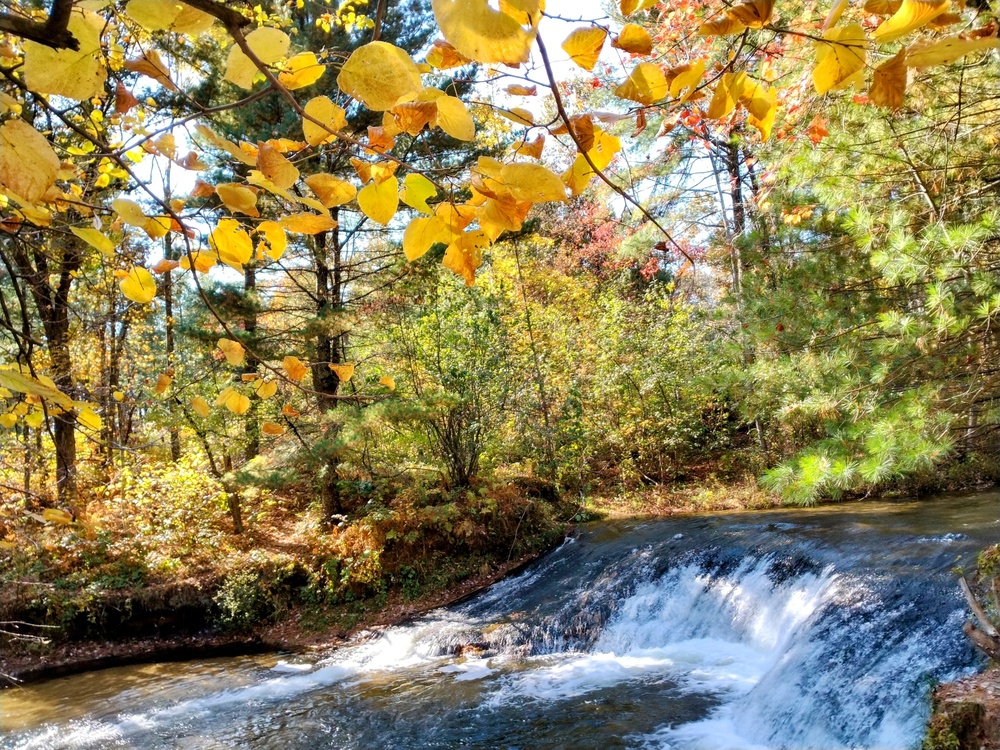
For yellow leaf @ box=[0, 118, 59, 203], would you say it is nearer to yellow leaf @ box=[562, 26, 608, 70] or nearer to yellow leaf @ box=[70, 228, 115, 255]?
yellow leaf @ box=[70, 228, 115, 255]

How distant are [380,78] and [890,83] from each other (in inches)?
20.6

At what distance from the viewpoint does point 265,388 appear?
1.29m

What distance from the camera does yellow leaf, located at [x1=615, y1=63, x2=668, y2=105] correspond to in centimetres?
74

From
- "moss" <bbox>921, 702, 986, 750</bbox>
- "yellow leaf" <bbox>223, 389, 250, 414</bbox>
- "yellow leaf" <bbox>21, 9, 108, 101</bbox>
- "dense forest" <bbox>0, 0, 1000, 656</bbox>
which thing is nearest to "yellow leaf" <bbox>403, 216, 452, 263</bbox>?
"dense forest" <bbox>0, 0, 1000, 656</bbox>

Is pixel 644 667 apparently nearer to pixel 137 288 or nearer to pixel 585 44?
pixel 137 288

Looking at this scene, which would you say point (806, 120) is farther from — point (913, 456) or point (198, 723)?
point (198, 723)

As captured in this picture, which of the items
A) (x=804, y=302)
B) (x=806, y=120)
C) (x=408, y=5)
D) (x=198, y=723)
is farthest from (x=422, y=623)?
(x=408, y=5)

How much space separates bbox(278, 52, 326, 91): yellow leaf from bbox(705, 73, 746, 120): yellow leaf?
0.47 metres

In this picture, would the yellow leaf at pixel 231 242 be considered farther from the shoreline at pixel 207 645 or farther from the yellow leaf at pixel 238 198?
the shoreline at pixel 207 645

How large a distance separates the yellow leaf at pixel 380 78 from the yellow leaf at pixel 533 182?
0.39 ft

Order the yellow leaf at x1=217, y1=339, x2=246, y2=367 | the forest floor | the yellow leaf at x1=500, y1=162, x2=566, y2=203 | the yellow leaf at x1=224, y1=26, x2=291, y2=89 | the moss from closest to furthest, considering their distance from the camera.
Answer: the yellow leaf at x1=500, y1=162, x2=566, y2=203, the yellow leaf at x1=224, y1=26, x2=291, y2=89, the yellow leaf at x1=217, y1=339, x2=246, y2=367, the moss, the forest floor

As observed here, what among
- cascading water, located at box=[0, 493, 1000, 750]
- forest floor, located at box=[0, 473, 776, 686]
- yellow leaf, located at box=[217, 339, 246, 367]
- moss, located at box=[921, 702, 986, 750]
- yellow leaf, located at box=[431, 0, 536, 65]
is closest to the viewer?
yellow leaf, located at box=[431, 0, 536, 65]

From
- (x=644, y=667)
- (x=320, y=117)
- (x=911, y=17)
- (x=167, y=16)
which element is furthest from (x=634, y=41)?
(x=644, y=667)

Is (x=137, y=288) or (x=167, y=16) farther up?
(x=167, y=16)
